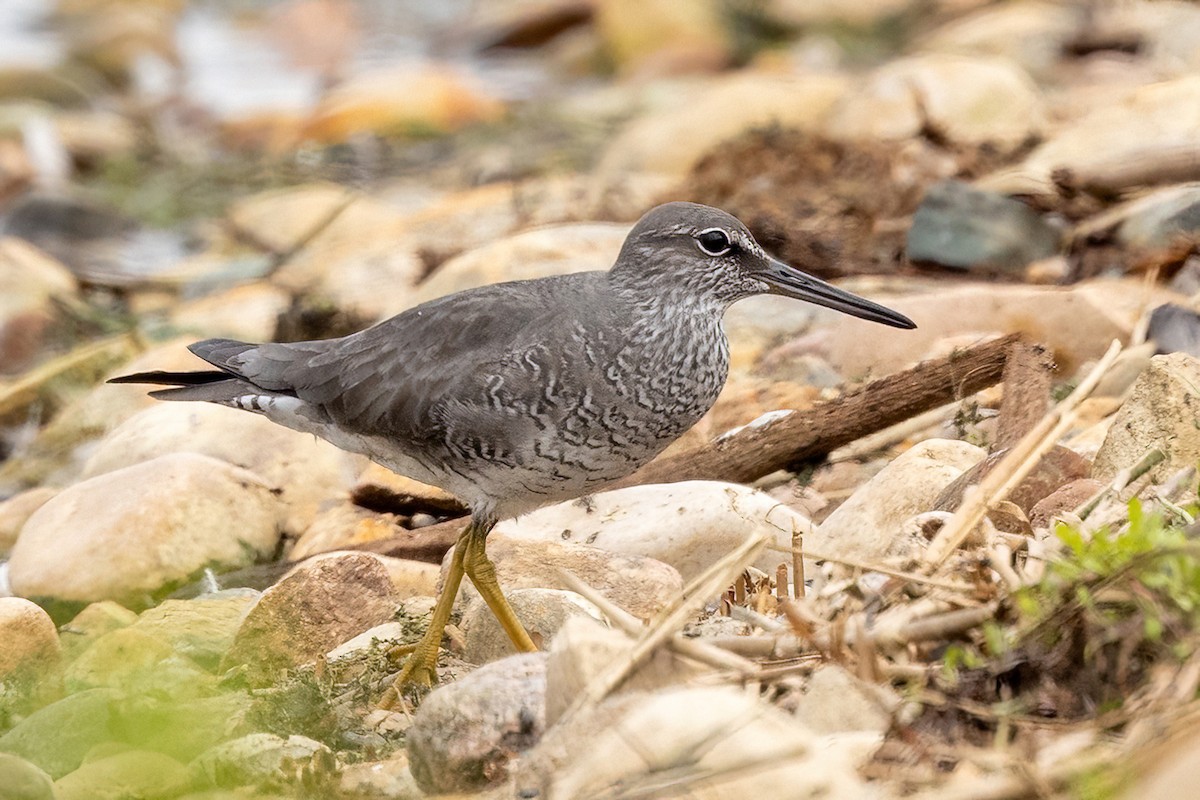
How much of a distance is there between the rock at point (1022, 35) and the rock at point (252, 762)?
11238mm

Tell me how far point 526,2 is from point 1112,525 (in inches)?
735

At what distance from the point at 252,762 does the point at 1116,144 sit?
728 cm

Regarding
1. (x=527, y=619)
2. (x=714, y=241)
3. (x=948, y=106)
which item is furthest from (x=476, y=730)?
(x=948, y=106)

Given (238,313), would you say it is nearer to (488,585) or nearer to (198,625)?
(198,625)

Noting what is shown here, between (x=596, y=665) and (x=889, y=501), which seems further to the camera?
(x=889, y=501)

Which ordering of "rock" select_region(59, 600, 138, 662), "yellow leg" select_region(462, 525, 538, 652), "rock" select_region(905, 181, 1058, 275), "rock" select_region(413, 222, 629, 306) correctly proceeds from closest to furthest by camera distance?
"yellow leg" select_region(462, 525, 538, 652)
"rock" select_region(59, 600, 138, 662)
"rock" select_region(413, 222, 629, 306)
"rock" select_region(905, 181, 1058, 275)

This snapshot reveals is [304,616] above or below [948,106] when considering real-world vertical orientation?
below

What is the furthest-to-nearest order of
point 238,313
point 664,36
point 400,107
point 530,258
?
1. point 664,36
2. point 400,107
3. point 238,313
4. point 530,258

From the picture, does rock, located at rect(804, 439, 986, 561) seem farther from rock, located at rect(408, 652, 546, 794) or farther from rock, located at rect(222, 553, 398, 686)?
Result: rock, located at rect(222, 553, 398, 686)

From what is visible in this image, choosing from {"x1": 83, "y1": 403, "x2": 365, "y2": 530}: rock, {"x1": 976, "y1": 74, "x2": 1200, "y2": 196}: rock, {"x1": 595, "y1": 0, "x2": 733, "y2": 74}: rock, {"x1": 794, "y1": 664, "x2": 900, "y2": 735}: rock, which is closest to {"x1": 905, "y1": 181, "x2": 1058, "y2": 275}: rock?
{"x1": 976, "y1": 74, "x2": 1200, "y2": 196}: rock

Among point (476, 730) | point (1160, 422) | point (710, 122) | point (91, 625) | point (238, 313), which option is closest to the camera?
point (476, 730)

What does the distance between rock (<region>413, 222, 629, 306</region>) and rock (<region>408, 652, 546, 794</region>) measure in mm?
4427

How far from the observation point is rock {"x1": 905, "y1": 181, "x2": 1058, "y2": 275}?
28.9 ft

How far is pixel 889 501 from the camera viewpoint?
566 cm
